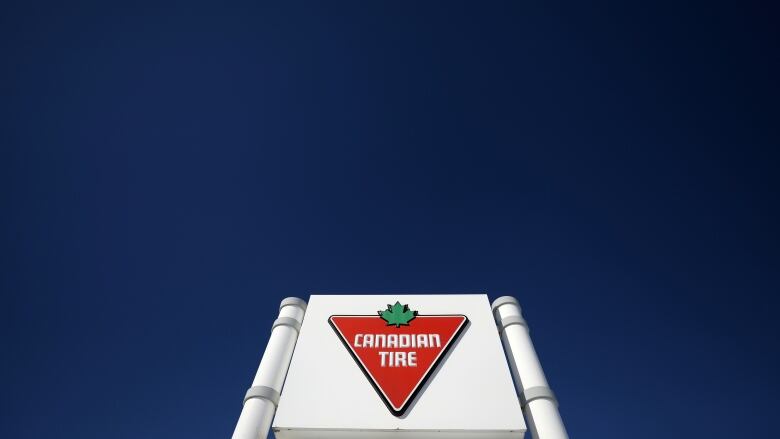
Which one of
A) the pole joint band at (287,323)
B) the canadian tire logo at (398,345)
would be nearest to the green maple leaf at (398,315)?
the canadian tire logo at (398,345)

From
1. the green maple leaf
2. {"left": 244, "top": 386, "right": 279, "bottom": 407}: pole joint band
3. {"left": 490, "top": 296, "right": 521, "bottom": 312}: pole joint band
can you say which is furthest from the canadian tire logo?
{"left": 244, "top": 386, "right": 279, "bottom": 407}: pole joint band

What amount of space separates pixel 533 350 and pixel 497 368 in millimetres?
470

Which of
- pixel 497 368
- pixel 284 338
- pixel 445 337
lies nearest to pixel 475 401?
pixel 497 368

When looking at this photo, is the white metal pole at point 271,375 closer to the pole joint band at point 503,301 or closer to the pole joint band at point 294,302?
the pole joint band at point 294,302

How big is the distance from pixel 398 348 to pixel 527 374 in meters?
1.12

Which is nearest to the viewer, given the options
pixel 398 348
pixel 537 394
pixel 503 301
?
pixel 537 394

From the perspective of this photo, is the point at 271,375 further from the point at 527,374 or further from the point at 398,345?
the point at 527,374

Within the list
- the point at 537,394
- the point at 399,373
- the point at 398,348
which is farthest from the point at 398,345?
the point at 537,394

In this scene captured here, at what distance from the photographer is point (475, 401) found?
3447 mm

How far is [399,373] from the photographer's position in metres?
3.68

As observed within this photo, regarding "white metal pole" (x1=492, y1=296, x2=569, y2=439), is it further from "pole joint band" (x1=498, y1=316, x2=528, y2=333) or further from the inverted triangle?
the inverted triangle

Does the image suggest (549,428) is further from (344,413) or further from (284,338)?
(284,338)

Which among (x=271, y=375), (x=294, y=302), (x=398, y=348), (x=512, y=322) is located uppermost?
(x=294, y=302)

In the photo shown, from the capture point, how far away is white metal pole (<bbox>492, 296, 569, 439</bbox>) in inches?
129
